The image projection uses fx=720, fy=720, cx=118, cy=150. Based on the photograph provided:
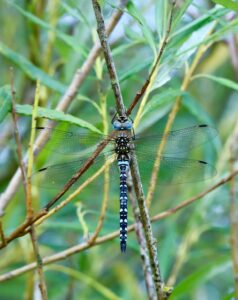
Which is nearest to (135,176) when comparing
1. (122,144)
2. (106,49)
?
(106,49)

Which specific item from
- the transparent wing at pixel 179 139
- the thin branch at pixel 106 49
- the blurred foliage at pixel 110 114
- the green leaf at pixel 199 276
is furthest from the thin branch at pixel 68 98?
the green leaf at pixel 199 276

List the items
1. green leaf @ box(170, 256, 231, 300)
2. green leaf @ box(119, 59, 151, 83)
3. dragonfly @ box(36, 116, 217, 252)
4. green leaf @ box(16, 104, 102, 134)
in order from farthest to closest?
green leaf @ box(170, 256, 231, 300)
dragonfly @ box(36, 116, 217, 252)
green leaf @ box(119, 59, 151, 83)
green leaf @ box(16, 104, 102, 134)

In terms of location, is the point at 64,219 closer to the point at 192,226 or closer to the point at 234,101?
the point at 192,226

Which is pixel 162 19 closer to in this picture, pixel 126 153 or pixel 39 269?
pixel 126 153

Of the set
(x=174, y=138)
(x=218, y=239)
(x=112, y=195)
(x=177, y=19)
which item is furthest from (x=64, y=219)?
(x=177, y=19)

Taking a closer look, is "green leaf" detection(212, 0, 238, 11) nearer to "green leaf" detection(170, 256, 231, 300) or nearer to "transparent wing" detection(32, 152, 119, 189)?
"transparent wing" detection(32, 152, 119, 189)

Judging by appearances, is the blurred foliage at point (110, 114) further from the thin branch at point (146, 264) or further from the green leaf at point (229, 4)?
the thin branch at point (146, 264)

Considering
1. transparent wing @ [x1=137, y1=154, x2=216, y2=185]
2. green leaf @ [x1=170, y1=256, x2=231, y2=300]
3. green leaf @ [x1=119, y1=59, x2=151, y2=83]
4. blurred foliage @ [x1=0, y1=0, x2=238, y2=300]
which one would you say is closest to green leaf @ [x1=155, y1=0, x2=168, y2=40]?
blurred foliage @ [x1=0, y1=0, x2=238, y2=300]
